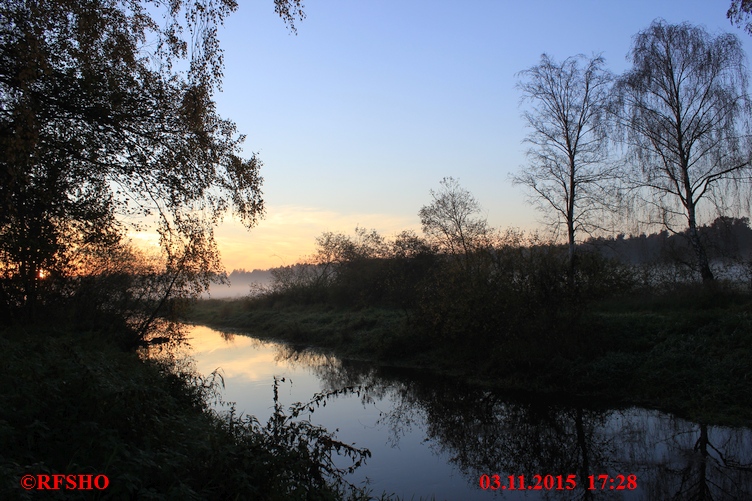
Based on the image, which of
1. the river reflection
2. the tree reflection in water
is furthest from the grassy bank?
the tree reflection in water

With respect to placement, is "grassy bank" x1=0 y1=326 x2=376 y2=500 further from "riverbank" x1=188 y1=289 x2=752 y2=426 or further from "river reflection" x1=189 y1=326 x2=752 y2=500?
"riverbank" x1=188 y1=289 x2=752 y2=426

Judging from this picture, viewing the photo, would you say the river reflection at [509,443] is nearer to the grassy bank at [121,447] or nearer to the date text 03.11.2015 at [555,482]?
the date text 03.11.2015 at [555,482]

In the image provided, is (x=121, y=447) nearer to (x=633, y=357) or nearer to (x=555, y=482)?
(x=555, y=482)

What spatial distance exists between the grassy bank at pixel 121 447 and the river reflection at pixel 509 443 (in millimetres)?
2565

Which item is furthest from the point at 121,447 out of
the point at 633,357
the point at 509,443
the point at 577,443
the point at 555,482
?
the point at 633,357

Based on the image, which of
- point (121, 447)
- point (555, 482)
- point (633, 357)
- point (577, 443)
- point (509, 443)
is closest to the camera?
point (121, 447)

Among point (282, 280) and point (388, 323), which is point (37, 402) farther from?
point (282, 280)

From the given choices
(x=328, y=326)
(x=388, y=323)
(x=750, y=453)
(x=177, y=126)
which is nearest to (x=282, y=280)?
(x=328, y=326)

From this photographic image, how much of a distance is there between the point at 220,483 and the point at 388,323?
18278 millimetres

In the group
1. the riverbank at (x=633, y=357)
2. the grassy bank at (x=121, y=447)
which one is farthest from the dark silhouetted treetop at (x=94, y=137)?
the riverbank at (x=633, y=357)

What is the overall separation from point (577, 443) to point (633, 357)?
194 inches

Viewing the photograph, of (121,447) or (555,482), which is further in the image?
(555,482)

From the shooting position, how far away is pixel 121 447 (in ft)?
14.8

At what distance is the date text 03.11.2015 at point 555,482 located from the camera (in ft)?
24.3
